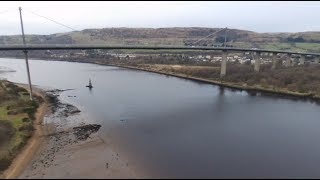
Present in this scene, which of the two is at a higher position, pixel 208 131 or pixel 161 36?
pixel 161 36

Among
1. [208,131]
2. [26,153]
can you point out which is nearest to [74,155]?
[26,153]

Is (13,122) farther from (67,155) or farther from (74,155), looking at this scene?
(74,155)

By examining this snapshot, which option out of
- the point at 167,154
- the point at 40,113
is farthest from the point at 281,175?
the point at 40,113

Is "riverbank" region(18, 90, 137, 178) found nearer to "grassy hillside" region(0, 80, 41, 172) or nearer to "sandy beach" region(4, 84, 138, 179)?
"sandy beach" region(4, 84, 138, 179)

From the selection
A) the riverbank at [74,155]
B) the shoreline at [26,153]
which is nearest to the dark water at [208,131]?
the riverbank at [74,155]

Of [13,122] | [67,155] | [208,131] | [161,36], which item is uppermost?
[161,36]

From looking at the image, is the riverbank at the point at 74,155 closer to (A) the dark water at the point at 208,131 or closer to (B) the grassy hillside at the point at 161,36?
(A) the dark water at the point at 208,131
